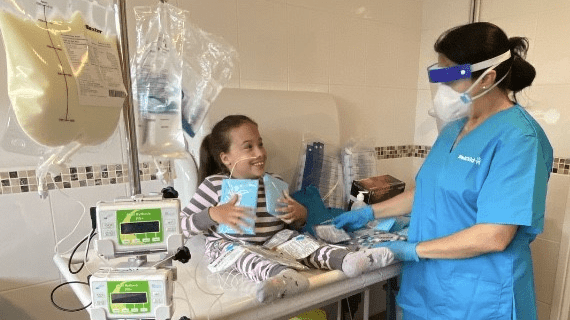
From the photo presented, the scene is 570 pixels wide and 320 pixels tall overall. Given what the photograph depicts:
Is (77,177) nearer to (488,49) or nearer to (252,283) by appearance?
(252,283)

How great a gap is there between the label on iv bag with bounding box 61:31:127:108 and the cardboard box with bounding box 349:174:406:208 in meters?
1.21

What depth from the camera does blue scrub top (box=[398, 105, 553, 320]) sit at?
965mm

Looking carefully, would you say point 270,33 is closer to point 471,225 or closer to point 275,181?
point 275,181

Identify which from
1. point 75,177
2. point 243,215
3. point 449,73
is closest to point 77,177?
point 75,177

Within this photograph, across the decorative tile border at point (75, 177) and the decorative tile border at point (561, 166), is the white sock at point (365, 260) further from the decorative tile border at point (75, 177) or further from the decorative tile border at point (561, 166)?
the decorative tile border at point (561, 166)

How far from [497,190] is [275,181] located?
0.73 metres

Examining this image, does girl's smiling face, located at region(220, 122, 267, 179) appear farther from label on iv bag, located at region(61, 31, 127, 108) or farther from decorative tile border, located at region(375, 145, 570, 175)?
decorative tile border, located at region(375, 145, 570, 175)

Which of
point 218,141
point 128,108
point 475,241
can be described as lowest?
point 475,241

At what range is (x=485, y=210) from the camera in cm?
98

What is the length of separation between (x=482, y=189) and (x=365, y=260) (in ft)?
1.23

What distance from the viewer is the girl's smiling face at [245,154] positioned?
138cm

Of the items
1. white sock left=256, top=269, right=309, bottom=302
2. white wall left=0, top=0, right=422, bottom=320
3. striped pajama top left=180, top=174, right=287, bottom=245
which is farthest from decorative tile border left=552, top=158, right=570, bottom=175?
white sock left=256, top=269, right=309, bottom=302

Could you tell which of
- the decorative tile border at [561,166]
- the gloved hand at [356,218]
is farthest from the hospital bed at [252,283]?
the decorative tile border at [561,166]

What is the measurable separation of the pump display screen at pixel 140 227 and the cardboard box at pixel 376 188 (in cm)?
114
